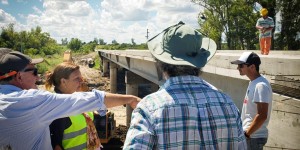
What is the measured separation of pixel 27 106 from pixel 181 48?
49.8 inches

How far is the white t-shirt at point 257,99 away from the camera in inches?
138

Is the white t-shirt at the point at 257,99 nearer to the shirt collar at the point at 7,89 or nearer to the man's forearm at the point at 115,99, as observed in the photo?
the man's forearm at the point at 115,99

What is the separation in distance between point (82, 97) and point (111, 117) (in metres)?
11.8

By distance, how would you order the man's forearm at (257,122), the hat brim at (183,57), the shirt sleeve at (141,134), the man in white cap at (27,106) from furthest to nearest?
the man's forearm at (257,122) < the man in white cap at (27,106) < the hat brim at (183,57) < the shirt sleeve at (141,134)

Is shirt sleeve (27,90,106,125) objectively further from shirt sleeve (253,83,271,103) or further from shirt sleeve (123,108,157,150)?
shirt sleeve (253,83,271,103)

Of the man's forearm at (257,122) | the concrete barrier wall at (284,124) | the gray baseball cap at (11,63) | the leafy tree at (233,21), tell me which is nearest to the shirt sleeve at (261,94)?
the man's forearm at (257,122)

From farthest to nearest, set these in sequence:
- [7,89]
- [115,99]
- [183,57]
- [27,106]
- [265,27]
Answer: [265,27] → [115,99] → [7,89] → [27,106] → [183,57]

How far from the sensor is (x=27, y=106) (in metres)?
2.21

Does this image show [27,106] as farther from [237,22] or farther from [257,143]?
[237,22]

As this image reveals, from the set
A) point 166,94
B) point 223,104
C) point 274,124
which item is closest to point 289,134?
point 274,124

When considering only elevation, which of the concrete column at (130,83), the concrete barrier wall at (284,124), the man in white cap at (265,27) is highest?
the man in white cap at (265,27)

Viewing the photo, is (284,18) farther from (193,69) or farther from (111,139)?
(193,69)

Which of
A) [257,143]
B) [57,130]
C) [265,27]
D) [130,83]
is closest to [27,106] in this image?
[57,130]

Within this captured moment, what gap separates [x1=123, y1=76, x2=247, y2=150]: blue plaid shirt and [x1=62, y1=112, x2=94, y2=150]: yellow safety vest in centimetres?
128
